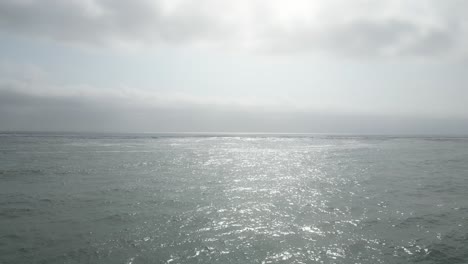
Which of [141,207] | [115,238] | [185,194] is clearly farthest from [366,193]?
[115,238]

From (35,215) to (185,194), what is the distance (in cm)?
777

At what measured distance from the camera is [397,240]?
1100 cm

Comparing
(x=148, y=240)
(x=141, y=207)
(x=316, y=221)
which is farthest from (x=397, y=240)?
(x=141, y=207)

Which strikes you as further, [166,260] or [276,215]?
[276,215]

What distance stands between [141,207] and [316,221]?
Result: 28.7ft

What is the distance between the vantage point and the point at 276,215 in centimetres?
1410

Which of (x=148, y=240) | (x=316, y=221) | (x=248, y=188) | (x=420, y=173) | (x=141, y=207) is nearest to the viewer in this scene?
(x=148, y=240)

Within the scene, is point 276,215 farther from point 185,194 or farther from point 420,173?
point 420,173

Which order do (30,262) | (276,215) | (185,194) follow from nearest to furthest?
(30,262)
(276,215)
(185,194)

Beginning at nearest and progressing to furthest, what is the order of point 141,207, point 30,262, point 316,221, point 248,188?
point 30,262
point 316,221
point 141,207
point 248,188

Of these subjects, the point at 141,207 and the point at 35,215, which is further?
the point at 141,207

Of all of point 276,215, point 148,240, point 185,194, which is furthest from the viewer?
point 185,194

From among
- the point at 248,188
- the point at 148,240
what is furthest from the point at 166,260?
the point at 248,188

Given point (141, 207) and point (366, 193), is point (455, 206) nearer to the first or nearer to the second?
point (366, 193)
